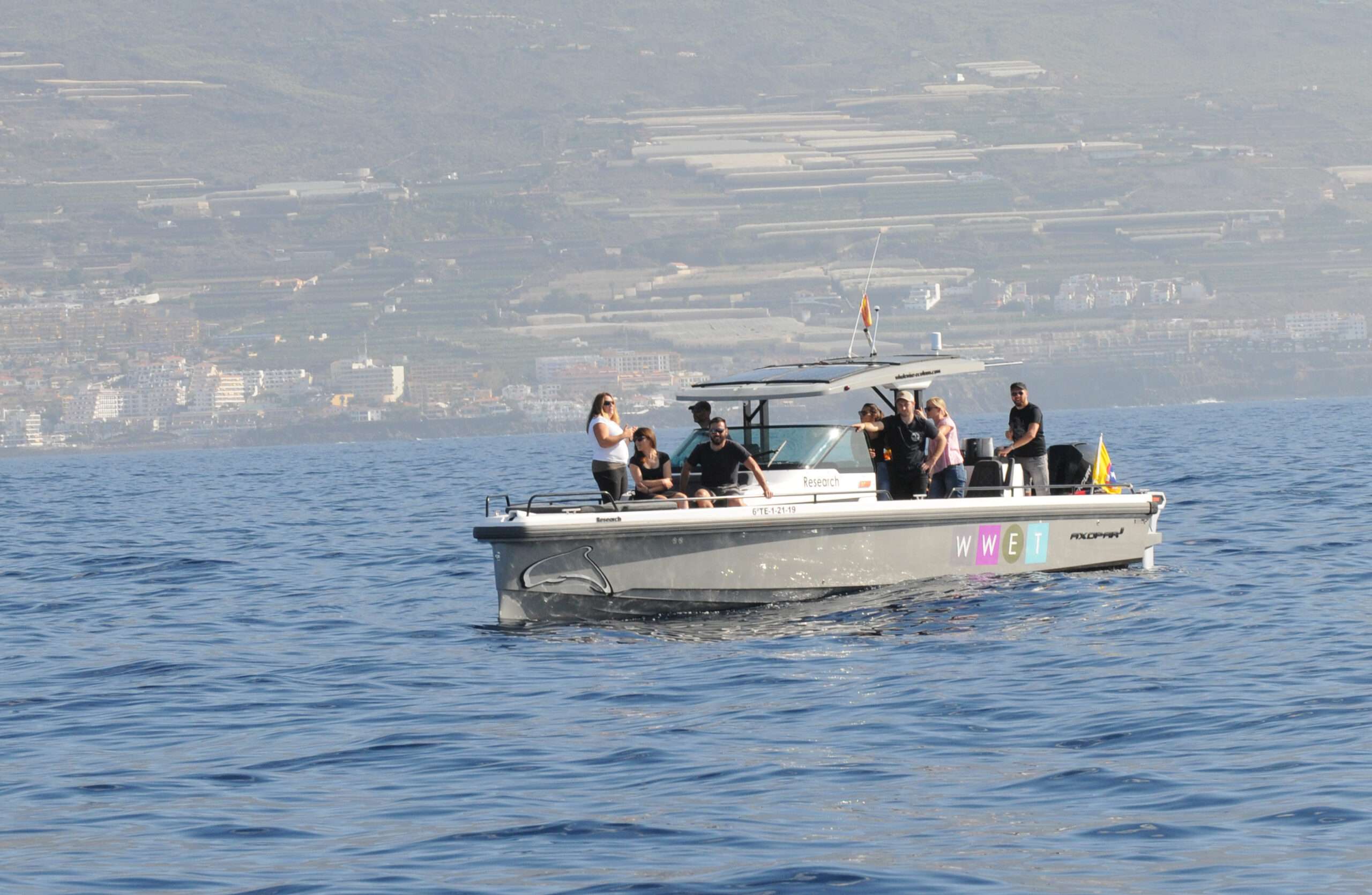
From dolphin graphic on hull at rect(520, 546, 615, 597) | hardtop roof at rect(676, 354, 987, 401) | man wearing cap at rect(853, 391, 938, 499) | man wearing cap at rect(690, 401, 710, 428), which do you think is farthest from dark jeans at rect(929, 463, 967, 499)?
dolphin graphic on hull at rect(520, 546, 615, 597)

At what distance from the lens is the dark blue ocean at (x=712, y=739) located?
28.5 feet

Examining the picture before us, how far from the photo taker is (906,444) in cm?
1786

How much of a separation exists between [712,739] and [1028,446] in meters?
8.37

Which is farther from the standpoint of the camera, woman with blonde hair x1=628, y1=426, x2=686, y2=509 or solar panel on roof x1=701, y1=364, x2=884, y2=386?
solar panel on roof x1=701, y1=364, x2=884, y2=386

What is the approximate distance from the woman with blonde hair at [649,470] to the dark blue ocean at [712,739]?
1.24 meters

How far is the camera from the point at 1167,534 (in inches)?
963

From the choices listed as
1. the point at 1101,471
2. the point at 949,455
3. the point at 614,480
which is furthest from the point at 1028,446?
the point at 614,480

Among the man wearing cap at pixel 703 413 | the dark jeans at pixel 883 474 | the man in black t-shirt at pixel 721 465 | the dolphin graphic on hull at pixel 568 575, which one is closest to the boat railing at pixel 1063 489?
the dark jeans at pixel 883 474

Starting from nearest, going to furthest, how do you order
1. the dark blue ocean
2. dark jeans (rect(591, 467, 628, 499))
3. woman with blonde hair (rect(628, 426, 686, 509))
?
the dark blue ocean → woman with blonde hair (rect(628, 426, 686, 509)) → dark jeans (rect(591, 467, 628, 499))

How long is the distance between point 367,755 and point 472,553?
14.5 m

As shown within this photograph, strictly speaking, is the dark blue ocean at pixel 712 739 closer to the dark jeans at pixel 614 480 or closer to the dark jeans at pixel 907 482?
the dark jeans at pixel 907 482

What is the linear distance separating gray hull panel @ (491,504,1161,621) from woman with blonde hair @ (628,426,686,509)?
2.48ft

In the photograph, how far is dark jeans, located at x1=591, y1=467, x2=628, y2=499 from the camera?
680 inches

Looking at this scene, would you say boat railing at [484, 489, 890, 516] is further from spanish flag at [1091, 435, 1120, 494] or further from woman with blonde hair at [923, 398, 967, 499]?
spanish flag at [1091, 435, 1120, 494]
